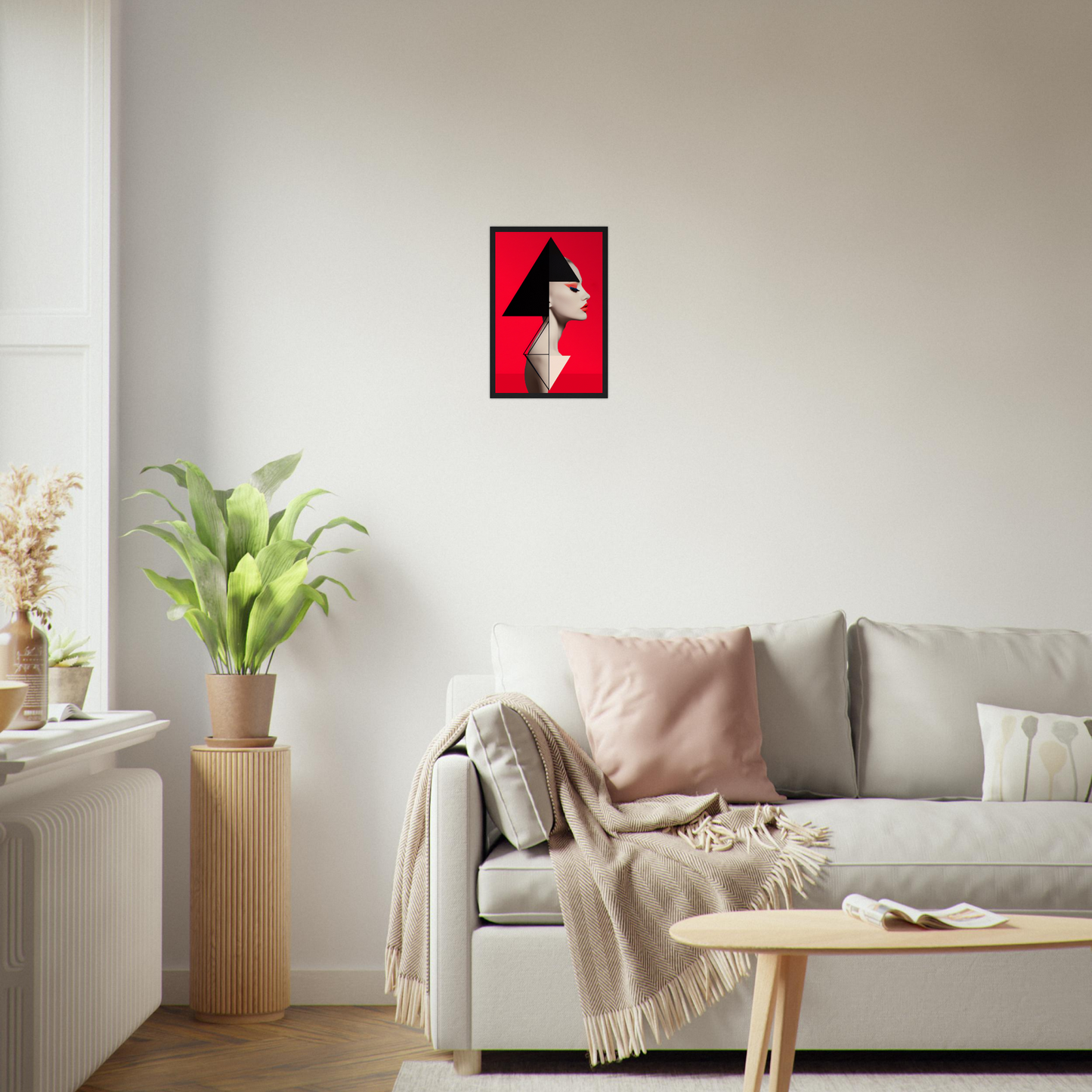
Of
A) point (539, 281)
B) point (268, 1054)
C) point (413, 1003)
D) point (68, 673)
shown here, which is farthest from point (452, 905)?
point (539, 281)

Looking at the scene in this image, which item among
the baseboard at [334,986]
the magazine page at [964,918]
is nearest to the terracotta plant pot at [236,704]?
the baseboard at [334,986]

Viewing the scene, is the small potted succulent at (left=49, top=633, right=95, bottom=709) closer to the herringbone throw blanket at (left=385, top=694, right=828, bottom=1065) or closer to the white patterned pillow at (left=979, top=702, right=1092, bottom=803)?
the herringbone throw blanket at (left=385, top=694, right=828, bottom=1065)

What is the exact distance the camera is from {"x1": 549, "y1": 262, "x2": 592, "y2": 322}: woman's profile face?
3.15 metres

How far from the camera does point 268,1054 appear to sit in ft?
8.13

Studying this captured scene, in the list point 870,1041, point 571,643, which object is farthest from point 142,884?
point 870,1041

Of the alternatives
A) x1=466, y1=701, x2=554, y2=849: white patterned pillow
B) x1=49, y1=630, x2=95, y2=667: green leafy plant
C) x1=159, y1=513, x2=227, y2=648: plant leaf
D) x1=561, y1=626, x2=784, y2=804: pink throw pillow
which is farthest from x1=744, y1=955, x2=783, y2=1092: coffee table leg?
x1=49, y1=630, x2=95, y2=667: green leafy plant

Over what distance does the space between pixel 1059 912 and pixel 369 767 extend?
5.99 ft

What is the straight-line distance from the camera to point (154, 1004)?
258 cm

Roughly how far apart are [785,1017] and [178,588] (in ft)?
6.36

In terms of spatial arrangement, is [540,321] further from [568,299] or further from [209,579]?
[209,579]

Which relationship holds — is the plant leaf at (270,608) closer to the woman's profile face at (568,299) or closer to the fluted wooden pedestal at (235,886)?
the fluted wooden pedestal at (235,886)

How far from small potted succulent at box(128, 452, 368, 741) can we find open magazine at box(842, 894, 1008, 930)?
166cm

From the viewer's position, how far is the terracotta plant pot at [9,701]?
1.97 meters

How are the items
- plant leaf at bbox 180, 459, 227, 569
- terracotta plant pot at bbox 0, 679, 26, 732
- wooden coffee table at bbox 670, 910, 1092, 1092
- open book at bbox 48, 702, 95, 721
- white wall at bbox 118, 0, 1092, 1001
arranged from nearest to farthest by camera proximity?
wooden coffee table at bbox 670, 910, 1092, 1092, terracotta plant pot at bbox 0, 679, 26, 732, open book at bbox 48, 702, 95, 721, plant leaf at bbox 180, 459, 227, 569, white wall at bbox 118, 0, 1092, 1001
